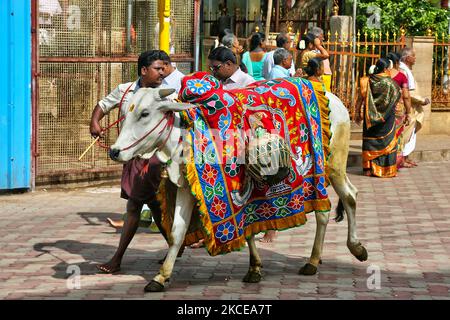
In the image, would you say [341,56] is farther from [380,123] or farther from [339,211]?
[339,211]

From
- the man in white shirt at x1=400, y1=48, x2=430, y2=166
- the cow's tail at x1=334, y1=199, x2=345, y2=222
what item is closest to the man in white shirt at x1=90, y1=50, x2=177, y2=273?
the cow's tail at x1=334, y1=199, x2=345, y2=222

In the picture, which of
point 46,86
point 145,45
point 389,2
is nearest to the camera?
point 46,86

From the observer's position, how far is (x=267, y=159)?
27.1 ft

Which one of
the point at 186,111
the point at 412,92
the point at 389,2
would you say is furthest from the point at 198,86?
the point at 389,2

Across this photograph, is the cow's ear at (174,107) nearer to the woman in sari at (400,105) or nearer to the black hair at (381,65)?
the black hair at (381,65)

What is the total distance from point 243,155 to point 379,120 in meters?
7.85

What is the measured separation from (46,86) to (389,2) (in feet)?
34.3

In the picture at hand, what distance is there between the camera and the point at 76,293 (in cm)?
815

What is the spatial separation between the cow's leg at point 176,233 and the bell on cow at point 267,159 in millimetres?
522

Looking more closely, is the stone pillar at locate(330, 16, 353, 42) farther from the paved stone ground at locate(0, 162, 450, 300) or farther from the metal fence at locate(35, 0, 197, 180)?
the paved stone ground at locate(0, 162, 450, 300)

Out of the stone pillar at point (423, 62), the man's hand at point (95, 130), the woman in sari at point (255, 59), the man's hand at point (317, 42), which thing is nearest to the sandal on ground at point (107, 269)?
the man's hand at point (95, 130)

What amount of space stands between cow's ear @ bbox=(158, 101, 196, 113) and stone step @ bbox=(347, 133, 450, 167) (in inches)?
359

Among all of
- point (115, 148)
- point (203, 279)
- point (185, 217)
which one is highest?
point (115, 148)

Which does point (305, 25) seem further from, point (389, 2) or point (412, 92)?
point (412, 92)
